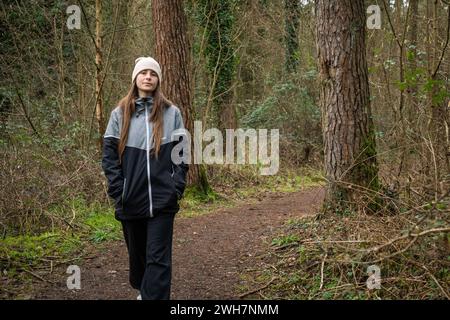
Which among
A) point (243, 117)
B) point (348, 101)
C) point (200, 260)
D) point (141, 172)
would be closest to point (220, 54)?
point (243, 117)

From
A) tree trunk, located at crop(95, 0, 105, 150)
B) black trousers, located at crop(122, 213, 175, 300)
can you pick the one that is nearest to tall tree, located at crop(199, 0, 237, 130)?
tree trunk, located at crop(95, 0, 105, 150)

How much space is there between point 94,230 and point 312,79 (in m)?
11.4

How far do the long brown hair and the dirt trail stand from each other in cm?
182

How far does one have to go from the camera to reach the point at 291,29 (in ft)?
61.3

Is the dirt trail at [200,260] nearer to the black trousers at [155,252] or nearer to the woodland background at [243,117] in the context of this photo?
the woodland background at [243,117]

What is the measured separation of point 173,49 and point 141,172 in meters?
6.03

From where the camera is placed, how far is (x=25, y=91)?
12.6 metres

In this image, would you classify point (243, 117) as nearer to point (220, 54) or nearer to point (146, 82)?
point (220, 54)

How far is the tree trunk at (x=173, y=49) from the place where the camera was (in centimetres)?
975

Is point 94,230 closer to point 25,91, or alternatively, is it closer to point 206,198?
point 206,198

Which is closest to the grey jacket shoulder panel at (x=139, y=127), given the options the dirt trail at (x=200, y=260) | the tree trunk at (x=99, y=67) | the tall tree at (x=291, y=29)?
the dirt trail at (x=200, y=260)

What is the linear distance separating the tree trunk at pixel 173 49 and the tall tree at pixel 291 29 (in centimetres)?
886

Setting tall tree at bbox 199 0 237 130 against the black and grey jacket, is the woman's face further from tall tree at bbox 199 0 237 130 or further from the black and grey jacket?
tall tree at bbox 199 0 237 130
